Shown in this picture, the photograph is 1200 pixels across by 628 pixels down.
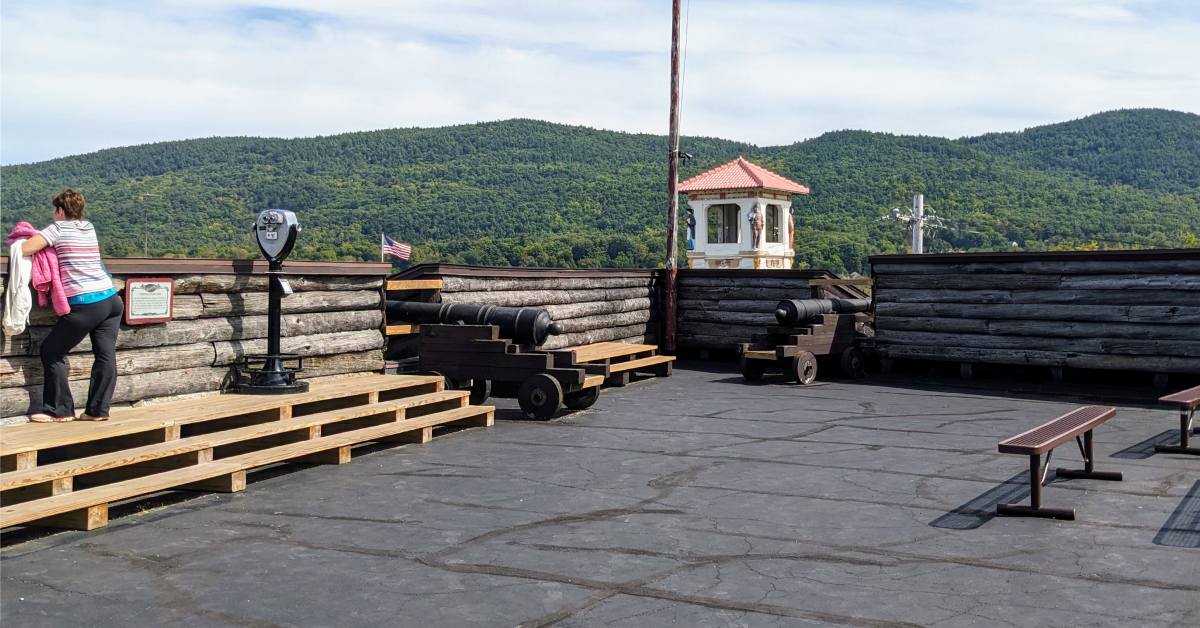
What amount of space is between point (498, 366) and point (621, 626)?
7.29m

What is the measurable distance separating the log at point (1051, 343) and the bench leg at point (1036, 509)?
26.9 ft

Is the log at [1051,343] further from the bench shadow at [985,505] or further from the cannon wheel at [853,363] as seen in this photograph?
the bench shadow at [985,505]

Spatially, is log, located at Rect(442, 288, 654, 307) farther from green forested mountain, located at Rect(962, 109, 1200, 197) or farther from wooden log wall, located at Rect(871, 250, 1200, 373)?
green forested mountain, located at Rect(962, 109, 1200, 197)

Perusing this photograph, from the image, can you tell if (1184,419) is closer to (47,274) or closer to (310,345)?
(310,345)

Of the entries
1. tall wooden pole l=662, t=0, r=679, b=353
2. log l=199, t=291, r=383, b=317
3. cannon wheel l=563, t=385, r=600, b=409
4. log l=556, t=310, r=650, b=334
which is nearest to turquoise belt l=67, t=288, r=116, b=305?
log l=199, t=291, r=383, b=317

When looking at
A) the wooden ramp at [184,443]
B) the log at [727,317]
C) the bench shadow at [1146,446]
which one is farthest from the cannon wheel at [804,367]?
the wooden ramp at [184,443]

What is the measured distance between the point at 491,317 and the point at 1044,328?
25.4ft

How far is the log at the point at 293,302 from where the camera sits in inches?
380

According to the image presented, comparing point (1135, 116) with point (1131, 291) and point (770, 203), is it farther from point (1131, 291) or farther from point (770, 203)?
point (1131, 291)

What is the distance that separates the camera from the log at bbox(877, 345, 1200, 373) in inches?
560

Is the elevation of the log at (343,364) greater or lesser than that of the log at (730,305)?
lesser

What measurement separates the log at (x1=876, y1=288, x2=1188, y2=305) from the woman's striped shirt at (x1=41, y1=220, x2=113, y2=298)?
39.6 ft

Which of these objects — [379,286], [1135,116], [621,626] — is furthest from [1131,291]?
[1135,116]

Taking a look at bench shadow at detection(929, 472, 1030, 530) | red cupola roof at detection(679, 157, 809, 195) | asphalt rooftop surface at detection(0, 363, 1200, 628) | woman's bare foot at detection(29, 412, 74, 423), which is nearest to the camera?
asphalt rooftop surface at detection(0, 363, 1200, 628)
